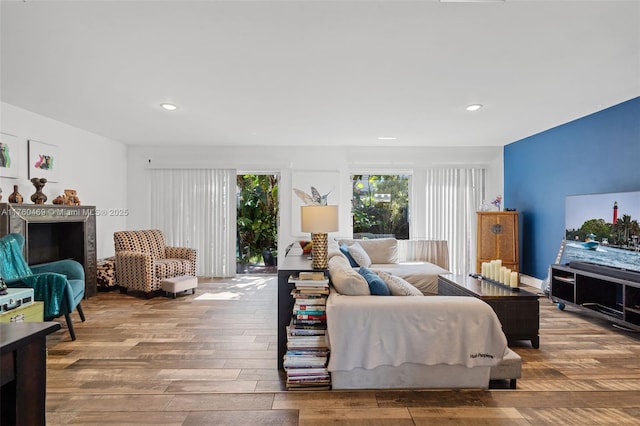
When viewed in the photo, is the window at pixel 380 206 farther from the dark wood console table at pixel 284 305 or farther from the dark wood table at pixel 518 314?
Result: the dark wood console table at pixel 284 305

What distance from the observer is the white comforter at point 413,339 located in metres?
2.36

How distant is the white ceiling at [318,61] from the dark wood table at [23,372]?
185cm

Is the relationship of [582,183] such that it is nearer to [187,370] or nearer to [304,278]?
[304,278]

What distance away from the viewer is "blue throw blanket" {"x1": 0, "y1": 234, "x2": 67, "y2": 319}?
11.1 ft

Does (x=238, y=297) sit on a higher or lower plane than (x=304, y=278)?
lower

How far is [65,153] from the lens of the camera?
17.0 ft

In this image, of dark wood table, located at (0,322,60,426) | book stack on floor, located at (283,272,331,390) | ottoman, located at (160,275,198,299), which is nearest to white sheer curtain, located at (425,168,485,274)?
ottoman, located at (160,275,198,299)

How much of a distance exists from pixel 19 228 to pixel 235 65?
9.96 feet

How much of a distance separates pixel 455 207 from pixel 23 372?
6.77 metres

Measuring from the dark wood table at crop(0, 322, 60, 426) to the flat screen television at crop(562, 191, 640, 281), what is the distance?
14.9 ft

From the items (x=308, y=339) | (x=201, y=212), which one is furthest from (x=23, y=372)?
(x=201, y=212)

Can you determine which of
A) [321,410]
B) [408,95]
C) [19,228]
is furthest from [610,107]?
[19,228]

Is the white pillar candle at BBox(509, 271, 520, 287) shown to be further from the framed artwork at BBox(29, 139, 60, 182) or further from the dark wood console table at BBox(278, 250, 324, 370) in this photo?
the framed artwork at BBox(29, 139, 60, 182)

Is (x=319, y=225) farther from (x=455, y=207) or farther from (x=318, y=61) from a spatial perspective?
(x=455, y=207)
